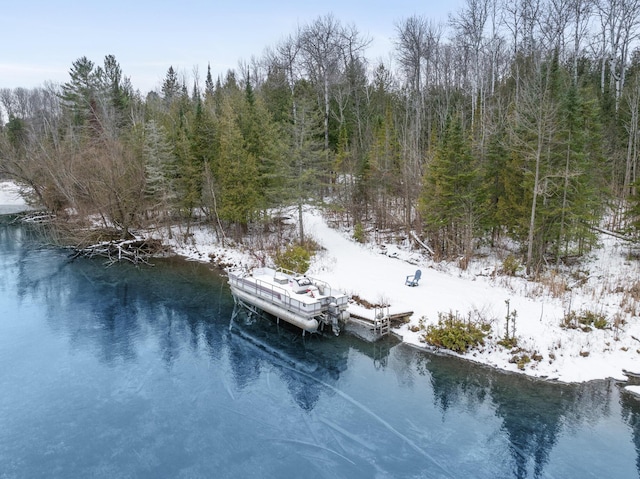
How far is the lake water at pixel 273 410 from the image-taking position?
1165cm

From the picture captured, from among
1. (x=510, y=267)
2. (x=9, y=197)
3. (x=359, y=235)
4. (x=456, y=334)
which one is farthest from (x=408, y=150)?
(x=9, y=197)

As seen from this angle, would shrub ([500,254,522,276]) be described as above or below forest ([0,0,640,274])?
below

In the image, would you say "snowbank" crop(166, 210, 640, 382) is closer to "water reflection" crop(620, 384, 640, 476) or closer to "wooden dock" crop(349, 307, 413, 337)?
"wooden dock" crop(349, 307, 413, 337)

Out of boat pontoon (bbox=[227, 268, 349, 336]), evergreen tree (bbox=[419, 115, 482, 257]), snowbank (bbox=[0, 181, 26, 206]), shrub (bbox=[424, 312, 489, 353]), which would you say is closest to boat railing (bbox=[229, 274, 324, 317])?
boat pontoon (bbox=[227, 268, 349, 336])

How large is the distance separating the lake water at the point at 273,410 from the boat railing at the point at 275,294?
1.56 metres

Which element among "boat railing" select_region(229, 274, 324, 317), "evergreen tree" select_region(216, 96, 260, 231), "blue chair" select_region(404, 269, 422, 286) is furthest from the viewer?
"evergreen tree" select_region(216, 96, 260, 231)

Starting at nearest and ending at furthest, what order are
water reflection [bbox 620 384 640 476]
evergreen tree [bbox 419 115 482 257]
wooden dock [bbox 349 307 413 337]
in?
water reflection [bbox 620 384 640 476] < wooden dock [bbox 349 307 413 337] < evergreen tree [bbox 419 115 482 257]

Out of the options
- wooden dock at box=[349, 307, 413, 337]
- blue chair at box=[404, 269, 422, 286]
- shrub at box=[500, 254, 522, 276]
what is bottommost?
wooden dock at box=[349, 307, 413, 337]

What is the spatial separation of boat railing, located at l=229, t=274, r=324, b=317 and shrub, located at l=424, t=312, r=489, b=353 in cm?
482

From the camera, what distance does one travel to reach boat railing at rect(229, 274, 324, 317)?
728 inches

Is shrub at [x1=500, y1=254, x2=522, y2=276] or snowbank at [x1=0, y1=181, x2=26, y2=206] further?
snowbank at [x1=0, y1=181, x2=26, y2=206]

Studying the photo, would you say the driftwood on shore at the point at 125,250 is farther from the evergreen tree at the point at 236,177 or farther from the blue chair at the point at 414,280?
the blue chair at the point at 414,280

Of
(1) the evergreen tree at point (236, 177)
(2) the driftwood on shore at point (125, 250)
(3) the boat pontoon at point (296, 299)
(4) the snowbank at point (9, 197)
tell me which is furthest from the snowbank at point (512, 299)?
(4) the snowbank at point (9, 197)

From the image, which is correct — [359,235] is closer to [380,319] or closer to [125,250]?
[380,319]
